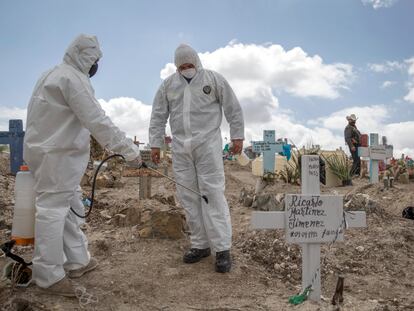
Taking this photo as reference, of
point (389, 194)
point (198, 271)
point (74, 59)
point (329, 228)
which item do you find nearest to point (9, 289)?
point (198, 271)

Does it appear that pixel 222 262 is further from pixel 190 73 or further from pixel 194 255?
pixel 190 73

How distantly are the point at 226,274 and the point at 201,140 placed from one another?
1.11m

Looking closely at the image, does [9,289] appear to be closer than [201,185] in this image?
Yes

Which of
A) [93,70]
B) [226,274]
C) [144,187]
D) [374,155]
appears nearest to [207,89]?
[93,70]

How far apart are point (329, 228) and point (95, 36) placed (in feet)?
7.04

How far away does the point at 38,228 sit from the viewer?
2.83m

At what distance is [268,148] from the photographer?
9.17 metres

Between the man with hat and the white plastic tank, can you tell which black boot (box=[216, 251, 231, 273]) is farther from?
the man with hat

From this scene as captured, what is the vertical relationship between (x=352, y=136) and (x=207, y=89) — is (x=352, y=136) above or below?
above

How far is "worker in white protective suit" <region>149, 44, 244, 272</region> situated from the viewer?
11.5ft

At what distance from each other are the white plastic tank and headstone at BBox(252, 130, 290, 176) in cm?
637

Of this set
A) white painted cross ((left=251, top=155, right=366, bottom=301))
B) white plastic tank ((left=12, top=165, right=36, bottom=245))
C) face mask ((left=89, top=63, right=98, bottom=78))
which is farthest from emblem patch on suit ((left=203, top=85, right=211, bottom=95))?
white plastic tank ((left=12, top=165, right=36, bottom=245))

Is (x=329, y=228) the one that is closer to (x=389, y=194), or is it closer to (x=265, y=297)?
(x=265, y=297)

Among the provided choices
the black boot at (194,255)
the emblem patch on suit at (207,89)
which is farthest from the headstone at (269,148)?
the emblem patch on suit at (207,89)
